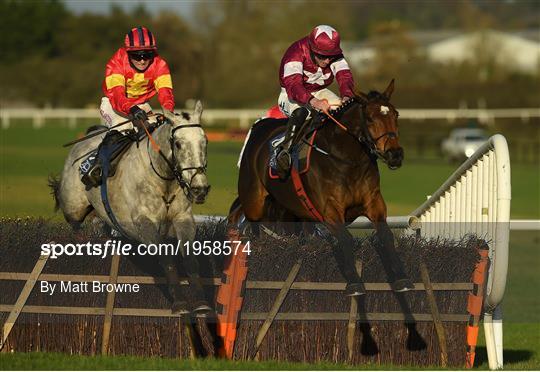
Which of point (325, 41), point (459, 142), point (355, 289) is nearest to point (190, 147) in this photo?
point (355, 289)

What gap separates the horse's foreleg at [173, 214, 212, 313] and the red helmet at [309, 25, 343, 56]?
186 centimetres

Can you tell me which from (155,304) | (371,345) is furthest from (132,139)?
(371,345)

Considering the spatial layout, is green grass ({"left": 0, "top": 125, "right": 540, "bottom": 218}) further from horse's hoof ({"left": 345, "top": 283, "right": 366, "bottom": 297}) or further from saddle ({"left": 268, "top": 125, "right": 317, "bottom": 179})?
horse's hoof ({"left": 345, "top": 283, "right": 366, "bottom": 297})

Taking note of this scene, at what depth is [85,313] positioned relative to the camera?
8.97 meters

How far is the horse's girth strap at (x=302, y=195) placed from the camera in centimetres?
946

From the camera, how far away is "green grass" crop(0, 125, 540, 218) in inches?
871

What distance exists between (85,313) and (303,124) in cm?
220

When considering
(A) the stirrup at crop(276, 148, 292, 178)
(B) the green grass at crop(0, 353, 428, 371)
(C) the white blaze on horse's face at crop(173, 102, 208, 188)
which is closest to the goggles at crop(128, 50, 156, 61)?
(A) the stirrup at crop(276, 148, 292, 178)

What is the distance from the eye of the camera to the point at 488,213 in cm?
952

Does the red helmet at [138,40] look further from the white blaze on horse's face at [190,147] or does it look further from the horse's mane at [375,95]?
the horse's mane at [375,95]

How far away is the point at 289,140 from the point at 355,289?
1.55 metres

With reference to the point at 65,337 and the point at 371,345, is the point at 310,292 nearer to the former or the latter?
the point at 371,345

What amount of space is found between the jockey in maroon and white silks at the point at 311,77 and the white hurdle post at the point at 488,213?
1118 millimetres

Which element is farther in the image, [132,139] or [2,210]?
[2,210]
